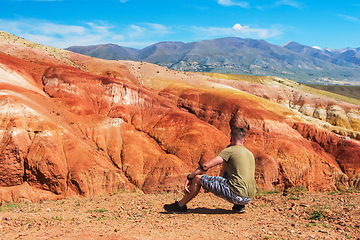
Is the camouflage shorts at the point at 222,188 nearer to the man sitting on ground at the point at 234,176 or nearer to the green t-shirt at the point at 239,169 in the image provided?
the man sitting on ground at the point at 234,176

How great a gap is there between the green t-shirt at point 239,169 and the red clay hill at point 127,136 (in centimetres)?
1688

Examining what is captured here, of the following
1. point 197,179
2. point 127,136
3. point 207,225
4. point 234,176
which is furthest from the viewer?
point 127,136

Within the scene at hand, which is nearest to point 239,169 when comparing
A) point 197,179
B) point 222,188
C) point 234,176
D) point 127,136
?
point 234,176

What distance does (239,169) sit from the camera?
269 inches

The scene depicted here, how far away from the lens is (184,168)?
24672 mm

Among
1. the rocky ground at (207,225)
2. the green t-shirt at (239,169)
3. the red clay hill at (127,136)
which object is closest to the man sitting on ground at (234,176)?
the green t-shirt at (239,169)

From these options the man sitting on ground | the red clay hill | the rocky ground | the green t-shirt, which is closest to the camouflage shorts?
the man sitting on ground

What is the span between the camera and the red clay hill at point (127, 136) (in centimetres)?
2053

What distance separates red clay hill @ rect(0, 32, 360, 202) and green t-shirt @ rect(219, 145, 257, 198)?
16878mm

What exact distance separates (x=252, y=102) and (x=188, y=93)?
8646 mm

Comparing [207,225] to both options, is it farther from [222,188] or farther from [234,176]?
[234,176]

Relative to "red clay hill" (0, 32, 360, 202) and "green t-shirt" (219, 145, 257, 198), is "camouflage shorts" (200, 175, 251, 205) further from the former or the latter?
"red clay hill" (0, 32, 360, 202)

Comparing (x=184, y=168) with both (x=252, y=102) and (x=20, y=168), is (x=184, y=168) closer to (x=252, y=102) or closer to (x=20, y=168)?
(x=20, y=168)

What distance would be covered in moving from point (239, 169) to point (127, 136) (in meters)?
21.1
